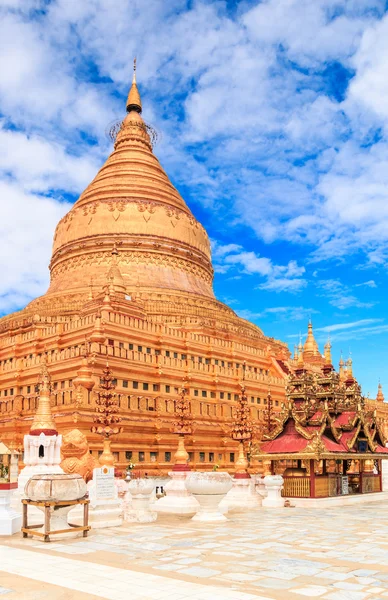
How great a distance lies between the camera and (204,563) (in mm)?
11258

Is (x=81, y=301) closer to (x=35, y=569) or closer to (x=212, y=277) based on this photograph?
(x=212, y=277)

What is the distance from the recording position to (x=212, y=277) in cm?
5909

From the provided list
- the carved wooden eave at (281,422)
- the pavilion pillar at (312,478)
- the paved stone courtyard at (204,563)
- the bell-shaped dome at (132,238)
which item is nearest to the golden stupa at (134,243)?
the bell-shaped dome at (132,238)

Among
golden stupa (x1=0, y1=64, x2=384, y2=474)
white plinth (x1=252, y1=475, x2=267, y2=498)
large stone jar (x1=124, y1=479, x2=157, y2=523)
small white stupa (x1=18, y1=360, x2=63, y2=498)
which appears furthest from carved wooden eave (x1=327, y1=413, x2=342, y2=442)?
golden stupa (x1=0, y1=64, x2=384, y2=474)

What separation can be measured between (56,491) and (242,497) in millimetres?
11743

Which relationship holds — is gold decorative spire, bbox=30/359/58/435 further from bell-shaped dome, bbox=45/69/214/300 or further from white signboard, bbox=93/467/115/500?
bell-shaped dome, bbox=45/69/214/300

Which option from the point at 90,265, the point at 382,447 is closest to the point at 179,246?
the point at 90,265

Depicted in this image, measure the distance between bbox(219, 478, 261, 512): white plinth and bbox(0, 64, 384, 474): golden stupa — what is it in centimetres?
905

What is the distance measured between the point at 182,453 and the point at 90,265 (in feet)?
98.0

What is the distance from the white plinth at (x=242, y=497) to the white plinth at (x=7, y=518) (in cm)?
991

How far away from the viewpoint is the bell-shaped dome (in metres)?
50.9

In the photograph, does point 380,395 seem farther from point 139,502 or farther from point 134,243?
point 139,502

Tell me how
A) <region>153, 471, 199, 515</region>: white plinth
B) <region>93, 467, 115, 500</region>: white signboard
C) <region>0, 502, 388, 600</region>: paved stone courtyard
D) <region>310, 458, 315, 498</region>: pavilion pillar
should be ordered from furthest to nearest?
<region>310, 458, 315, 498</region>: pavilion pillar
<region>153, 471, 199, 515</region>: white plinth
<region>93, 467, 115, 500</region>: white signboard
<region>0, 502, 388, 600</region>: paved stone courtyard

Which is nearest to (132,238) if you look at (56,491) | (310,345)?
(310,345)
